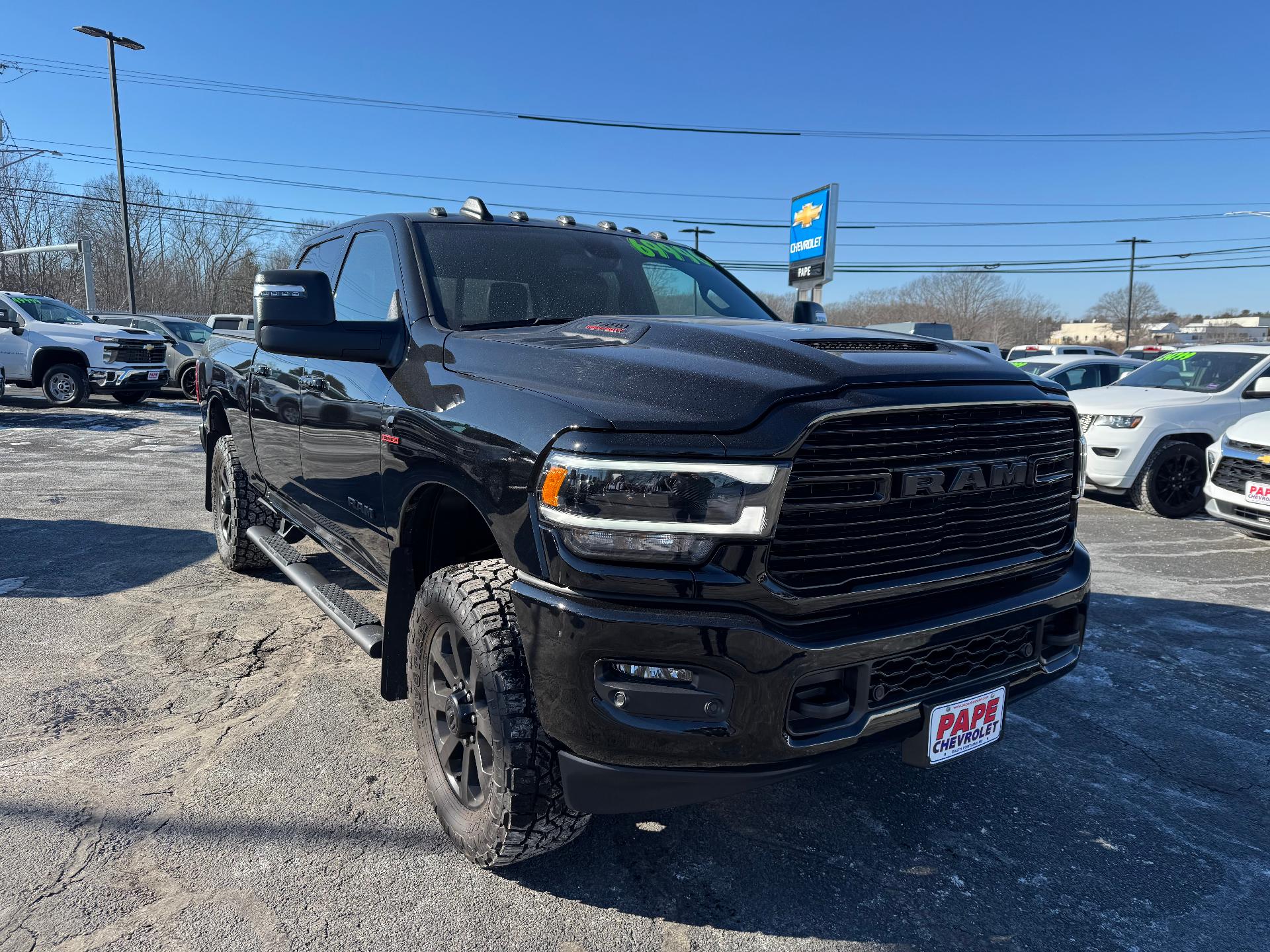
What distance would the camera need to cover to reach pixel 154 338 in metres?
16.0

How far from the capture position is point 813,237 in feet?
56.5

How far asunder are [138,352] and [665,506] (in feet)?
55.3

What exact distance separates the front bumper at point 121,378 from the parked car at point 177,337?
0.90m

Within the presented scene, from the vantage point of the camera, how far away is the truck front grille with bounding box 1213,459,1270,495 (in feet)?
21.2

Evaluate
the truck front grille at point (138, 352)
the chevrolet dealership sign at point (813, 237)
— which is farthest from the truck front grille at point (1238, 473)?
the truck front grille at point (138, 352)

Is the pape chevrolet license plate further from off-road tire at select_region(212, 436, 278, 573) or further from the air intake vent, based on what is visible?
off-road tire at select_region(212, 436, 278, 573)

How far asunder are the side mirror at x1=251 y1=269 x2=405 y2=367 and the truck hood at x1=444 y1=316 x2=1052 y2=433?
342mm

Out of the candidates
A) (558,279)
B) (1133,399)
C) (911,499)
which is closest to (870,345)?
(911,499)

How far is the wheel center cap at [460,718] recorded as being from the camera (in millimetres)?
2369

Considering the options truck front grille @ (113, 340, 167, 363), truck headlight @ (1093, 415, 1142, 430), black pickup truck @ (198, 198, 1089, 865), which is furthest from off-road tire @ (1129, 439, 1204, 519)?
truck front grille @ (113, 340, 167, 363)

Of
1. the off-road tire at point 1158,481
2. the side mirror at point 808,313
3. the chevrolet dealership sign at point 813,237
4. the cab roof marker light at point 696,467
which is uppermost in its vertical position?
the chevrolet dealership sign at point 813,237

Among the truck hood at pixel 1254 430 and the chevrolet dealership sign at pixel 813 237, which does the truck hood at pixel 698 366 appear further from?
the chevrolet dealership sign at pixel 813 237

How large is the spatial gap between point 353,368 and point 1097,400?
826 centimetres

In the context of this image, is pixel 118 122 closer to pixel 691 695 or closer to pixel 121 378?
pixel 121 378
